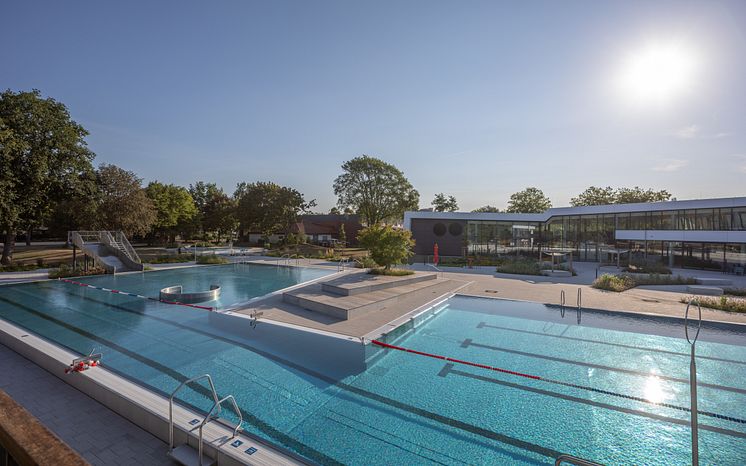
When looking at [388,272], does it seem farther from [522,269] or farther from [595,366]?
[595,366]

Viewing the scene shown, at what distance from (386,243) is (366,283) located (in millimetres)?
3390

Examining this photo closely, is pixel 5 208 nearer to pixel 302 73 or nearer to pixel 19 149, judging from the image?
pixel 19 149

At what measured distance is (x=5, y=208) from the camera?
58.8 feet

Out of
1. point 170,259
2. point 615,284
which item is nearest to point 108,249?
point 170,259

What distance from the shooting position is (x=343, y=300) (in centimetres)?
1128

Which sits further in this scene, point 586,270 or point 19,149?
point 586,270

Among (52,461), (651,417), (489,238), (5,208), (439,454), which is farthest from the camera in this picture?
(489,238)

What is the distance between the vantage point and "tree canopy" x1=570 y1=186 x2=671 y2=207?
46281mm

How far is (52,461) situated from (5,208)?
24111mm

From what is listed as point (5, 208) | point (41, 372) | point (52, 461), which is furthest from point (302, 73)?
point (5, 208)

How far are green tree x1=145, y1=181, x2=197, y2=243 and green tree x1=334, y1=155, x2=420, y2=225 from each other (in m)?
17.7

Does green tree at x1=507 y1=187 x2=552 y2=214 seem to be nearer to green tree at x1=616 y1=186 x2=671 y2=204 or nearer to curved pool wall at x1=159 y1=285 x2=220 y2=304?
green tree at x1=616 y1=186 x2=671 y2=204

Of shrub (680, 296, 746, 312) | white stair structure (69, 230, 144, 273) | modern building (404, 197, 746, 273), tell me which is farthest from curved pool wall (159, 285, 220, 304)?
modern building (404, 197, 746, 273)

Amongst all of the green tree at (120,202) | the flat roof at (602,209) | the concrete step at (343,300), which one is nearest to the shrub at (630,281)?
the flat roof at (602,209)
